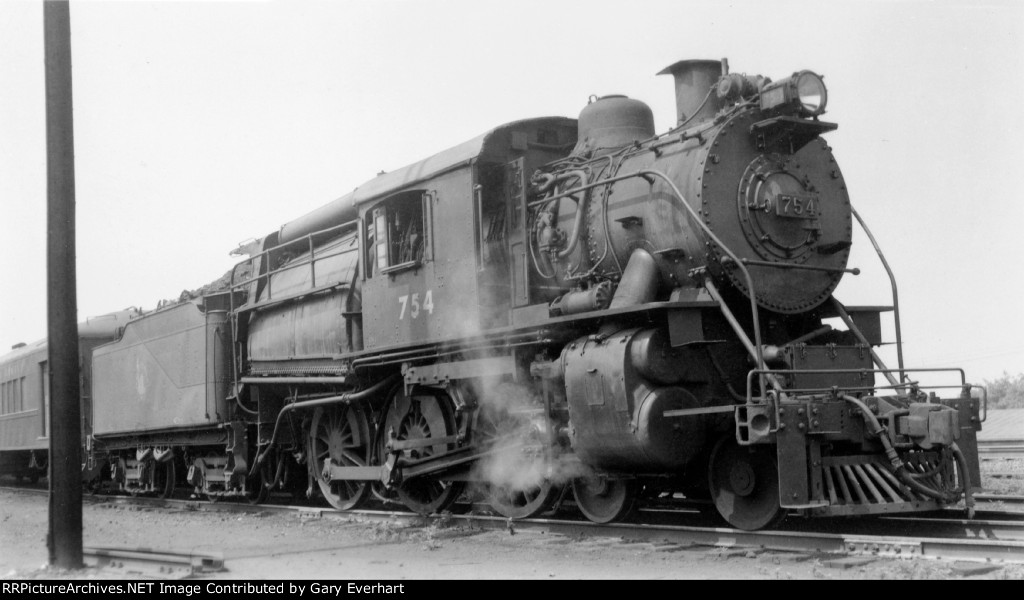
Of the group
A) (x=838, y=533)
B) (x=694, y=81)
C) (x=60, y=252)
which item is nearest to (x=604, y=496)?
(x=838, y=533)

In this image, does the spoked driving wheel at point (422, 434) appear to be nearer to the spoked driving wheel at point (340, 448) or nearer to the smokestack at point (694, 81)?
the spoked driving wheel at point (340, 448)

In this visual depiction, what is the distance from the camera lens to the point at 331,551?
304 inches

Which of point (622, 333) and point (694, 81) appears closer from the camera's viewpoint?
point (622, 333)

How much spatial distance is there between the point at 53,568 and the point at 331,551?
206 cm

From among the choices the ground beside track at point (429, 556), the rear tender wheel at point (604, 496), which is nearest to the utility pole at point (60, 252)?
the ground beside track at point (429, 556)

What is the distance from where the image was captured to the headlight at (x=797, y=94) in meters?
7.61

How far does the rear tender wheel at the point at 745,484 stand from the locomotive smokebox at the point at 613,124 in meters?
3.01

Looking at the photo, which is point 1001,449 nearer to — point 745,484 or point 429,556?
point 745,484

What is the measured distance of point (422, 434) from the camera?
32.9 feet

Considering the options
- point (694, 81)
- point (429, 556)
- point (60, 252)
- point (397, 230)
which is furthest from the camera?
point (397, 230)

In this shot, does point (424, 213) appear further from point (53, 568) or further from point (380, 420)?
point (53, 568)

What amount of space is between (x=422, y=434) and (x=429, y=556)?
9.39 ft

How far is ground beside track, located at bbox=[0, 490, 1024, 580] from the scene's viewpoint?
592 cm
